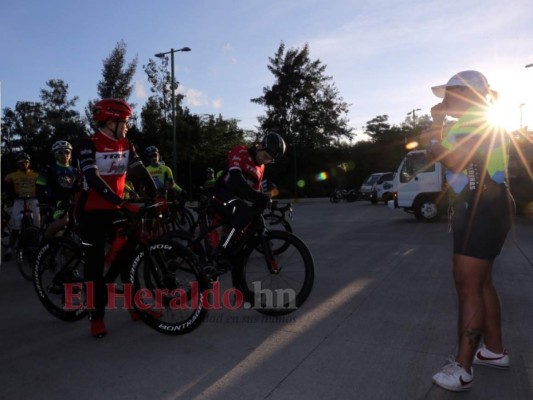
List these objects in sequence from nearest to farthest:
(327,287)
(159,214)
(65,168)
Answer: (159,214) → (327,287) → (65,168)

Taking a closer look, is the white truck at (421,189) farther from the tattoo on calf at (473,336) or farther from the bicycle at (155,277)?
the tattoo on calf at (473,336)

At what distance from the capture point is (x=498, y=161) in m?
2.68

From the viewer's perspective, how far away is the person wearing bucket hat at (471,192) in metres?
2.66

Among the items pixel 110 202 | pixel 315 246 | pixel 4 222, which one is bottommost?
pixel 315 246

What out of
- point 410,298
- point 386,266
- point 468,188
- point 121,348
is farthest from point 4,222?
point 468,188

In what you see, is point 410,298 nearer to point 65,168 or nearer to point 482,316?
point 482,316

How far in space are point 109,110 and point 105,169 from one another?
0.49 m

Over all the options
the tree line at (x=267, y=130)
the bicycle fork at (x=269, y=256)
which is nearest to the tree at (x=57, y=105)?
the tree line at (x=267, y=130)

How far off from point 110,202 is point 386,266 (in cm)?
430

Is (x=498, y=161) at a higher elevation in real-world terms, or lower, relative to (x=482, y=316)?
higher

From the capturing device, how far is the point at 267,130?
48.2 metres

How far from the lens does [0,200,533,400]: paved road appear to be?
289cm

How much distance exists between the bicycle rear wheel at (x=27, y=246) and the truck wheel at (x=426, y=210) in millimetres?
9652

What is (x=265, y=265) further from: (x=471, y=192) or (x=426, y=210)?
(x=426, y=210)
